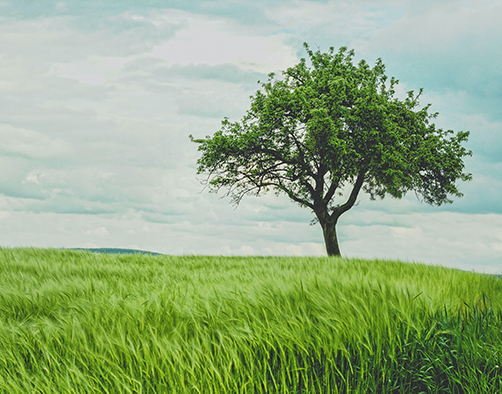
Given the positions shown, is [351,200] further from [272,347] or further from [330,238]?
[272,347]

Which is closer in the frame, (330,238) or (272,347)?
(272,347)

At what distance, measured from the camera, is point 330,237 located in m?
20.4

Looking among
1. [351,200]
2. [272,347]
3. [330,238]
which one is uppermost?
[351,200]

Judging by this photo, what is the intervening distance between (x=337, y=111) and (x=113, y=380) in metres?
17.4

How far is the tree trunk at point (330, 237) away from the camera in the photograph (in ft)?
67.1

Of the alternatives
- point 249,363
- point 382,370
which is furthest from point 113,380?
point 382,370

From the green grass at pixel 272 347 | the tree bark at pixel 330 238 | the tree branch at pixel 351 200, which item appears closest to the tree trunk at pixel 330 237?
the tree bark at pixel 330 238

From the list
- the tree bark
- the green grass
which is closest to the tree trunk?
the tree bark

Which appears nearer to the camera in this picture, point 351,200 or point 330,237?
point 330,237

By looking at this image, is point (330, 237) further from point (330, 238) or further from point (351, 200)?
point (351, 200)

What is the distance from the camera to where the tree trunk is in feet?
67.1

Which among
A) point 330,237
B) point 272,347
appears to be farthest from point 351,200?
point 272,347

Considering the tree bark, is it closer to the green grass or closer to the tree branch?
the tree branch

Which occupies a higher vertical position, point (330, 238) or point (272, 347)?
point (272, 347)
